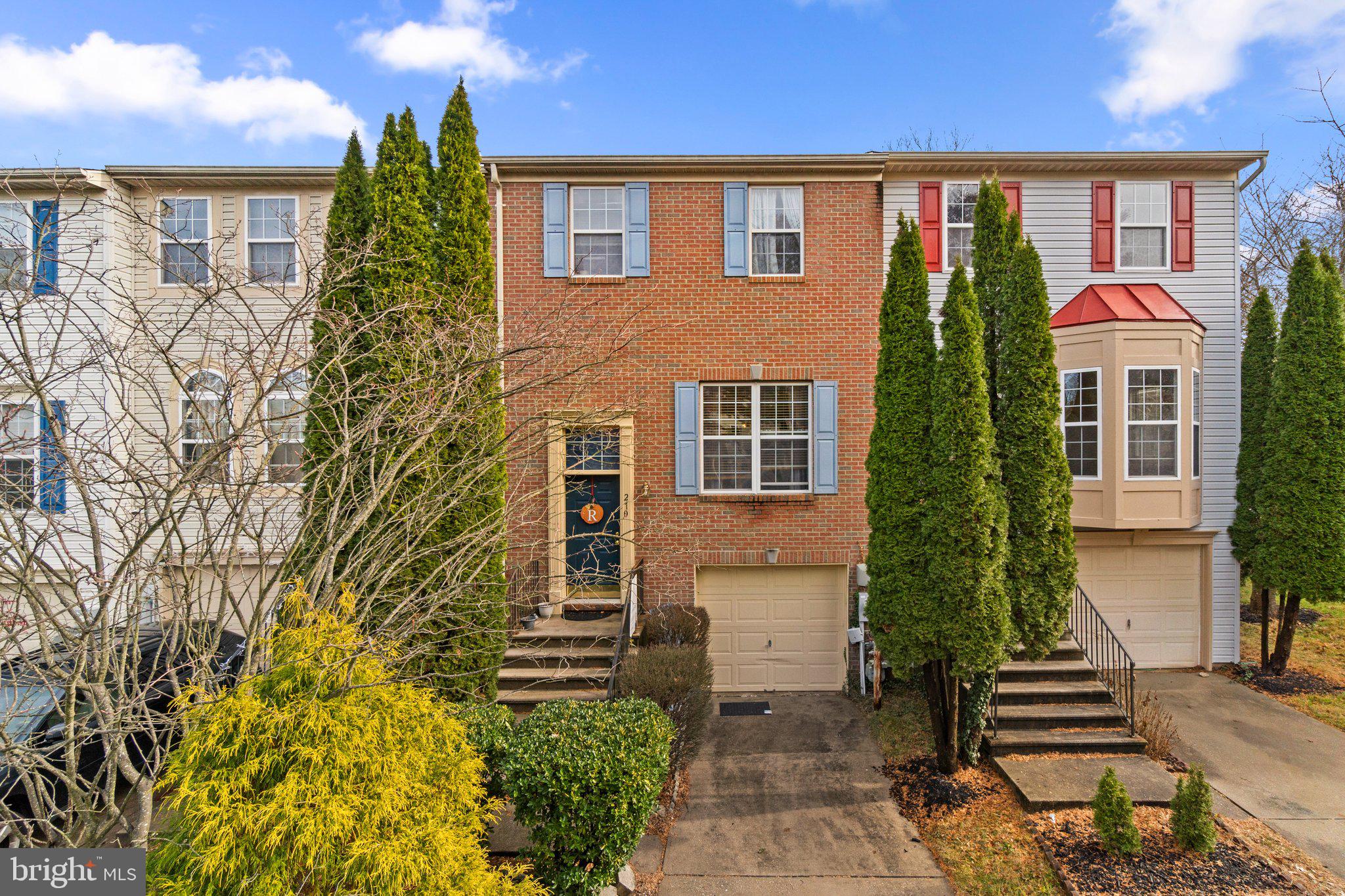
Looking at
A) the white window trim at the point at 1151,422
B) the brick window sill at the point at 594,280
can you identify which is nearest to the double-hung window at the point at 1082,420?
the white window trim at the point at 1151,422

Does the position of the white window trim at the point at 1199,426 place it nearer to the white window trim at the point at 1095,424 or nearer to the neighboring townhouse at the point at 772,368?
the neighboring townhouse at the point at 772,368

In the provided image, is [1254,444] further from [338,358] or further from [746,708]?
[338,358]

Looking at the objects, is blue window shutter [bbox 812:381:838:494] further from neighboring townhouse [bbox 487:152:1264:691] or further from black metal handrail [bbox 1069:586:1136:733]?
black metal handrail [bbox 1069:586:1136:733]

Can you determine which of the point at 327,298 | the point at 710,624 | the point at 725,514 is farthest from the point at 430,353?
the point at 710,624

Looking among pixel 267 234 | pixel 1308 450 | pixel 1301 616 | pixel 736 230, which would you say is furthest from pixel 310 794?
pixel 1301 616

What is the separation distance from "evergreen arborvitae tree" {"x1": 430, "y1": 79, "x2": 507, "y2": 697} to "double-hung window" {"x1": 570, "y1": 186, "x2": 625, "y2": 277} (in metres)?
2.38

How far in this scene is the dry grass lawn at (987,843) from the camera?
4973 mm

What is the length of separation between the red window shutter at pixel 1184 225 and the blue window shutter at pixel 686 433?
801 cm

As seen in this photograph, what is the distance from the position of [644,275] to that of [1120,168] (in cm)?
772

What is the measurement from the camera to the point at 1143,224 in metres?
9.55

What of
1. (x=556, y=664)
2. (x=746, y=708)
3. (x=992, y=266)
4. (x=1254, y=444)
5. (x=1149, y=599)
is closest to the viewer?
(x=992, y=266)

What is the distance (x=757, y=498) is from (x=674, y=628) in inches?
89.1

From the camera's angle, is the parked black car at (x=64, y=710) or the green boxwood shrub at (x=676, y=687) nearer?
the parked black car at (x=64, y=710)

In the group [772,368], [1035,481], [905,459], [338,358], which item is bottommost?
[1035,481]
